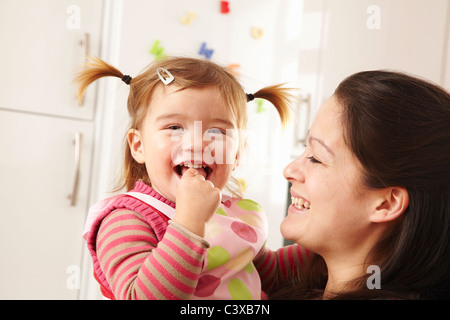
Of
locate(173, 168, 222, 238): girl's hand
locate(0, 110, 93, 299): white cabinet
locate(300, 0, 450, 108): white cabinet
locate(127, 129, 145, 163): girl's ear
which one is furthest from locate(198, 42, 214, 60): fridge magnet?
locate(173, 168, 222, 238): girl's hand

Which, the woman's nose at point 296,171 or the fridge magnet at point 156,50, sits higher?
the fridge magnet at point 156,50

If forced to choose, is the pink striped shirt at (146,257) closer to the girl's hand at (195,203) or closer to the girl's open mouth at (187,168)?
the girl's hand at (195,203)

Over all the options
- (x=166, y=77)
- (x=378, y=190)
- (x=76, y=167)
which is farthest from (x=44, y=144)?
(x=378, y=190)

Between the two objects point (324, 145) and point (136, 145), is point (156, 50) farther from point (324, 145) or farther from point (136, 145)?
point (324, 145)

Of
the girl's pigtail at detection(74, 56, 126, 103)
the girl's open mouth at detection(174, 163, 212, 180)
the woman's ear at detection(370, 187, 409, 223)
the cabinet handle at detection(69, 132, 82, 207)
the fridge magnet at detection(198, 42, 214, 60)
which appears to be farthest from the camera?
the fridge magnet at detection(198, 42, 214, 60)

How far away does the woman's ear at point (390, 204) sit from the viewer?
85 cm

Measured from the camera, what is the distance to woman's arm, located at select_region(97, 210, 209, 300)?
0.73 m

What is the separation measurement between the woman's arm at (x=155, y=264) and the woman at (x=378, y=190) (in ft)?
0.82

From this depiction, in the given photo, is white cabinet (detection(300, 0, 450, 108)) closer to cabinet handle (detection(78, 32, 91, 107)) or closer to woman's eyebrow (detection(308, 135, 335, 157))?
cabinet handle (detection(78, 32, 91, 107))

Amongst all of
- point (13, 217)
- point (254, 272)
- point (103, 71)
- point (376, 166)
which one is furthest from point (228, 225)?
point (13, 217)

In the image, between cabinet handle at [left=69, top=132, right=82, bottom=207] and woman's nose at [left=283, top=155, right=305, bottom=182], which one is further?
cabinet handle at [left=69, top=132, right=82, bottom=207]

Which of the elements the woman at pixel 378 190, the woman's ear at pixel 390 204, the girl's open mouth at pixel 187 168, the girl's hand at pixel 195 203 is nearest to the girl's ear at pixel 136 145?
the girl's open mouth at pixel 187 168

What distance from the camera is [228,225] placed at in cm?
98

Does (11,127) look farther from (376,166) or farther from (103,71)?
(376,166)
